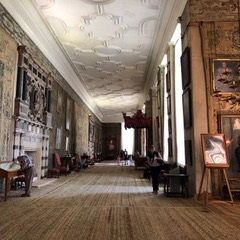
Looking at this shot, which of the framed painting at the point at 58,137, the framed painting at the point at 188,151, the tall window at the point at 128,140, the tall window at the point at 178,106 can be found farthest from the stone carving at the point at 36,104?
the tall window at the point at 128,140

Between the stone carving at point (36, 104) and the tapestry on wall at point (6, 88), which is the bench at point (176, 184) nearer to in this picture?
the tapestry on wall at point (6, 88)

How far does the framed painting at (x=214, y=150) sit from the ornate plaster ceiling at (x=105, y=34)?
409cm

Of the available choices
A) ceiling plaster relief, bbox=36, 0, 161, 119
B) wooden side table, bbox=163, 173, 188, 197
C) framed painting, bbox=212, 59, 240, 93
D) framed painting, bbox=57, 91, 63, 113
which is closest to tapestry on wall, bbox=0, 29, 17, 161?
ceiling plaster relief, bbox=36, 0, 161, 119

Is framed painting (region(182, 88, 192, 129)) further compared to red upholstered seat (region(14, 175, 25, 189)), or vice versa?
red upholstered seat (region(14, 175, 25, 189))

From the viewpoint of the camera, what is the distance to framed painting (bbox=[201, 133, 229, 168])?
19.2 feet

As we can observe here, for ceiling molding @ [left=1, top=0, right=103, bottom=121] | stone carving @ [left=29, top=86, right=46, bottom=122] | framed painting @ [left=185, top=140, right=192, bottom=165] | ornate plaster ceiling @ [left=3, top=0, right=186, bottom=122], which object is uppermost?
ornate plaster ceiling @ [left=3, top=0, right=186, bottom=122]

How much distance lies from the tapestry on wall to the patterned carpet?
153 cm

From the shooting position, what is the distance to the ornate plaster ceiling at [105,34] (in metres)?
8.68

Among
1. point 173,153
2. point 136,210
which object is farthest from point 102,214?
point 173,153

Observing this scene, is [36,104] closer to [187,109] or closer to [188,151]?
[187,109]

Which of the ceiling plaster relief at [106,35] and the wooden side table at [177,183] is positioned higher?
the ceiling plaster relief at [106,35]

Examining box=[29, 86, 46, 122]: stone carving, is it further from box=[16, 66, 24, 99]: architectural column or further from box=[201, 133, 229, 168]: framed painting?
box=[201, 133, 229, 168]: framed painting

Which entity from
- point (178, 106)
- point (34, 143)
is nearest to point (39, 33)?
point (34, 143)

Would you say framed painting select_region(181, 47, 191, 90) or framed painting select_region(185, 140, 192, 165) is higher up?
framed painting select_region(181, 47, 191, 90)
